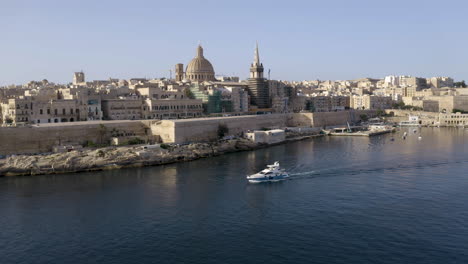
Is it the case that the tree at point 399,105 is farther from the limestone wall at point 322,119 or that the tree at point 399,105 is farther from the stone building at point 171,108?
the stone building at point 171,108

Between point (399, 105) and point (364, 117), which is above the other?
point (399, 105)

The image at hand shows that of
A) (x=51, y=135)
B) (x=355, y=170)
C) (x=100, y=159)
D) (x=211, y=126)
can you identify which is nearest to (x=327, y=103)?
(x=211, y=126)

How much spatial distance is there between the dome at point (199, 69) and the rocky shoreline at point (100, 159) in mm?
25661

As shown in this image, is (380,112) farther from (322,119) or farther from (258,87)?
(258,87)

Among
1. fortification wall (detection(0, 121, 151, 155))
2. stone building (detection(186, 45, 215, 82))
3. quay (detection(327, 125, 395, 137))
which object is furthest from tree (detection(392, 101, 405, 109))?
fortification wall (detection(0, 121, 151, 155))

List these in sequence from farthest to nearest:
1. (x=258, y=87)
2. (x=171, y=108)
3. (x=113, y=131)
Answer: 1. (x=258, y=87)
2. (x=171, y=108)
3. (x=113, y=131)

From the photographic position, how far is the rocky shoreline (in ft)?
70.9

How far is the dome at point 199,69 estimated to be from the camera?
52469 mm

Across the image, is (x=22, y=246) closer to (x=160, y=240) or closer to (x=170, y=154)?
(x=160, y=240)

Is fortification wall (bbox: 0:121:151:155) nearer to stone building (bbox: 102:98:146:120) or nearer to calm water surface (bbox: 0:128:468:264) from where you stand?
stone building (bbox: 102:98:146:120)

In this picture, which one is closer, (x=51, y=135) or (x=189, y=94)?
(x=51, y=135)

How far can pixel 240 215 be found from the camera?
48.5 ft

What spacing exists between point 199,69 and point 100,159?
30.8 meters

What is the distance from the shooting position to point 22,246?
12.5 metres
